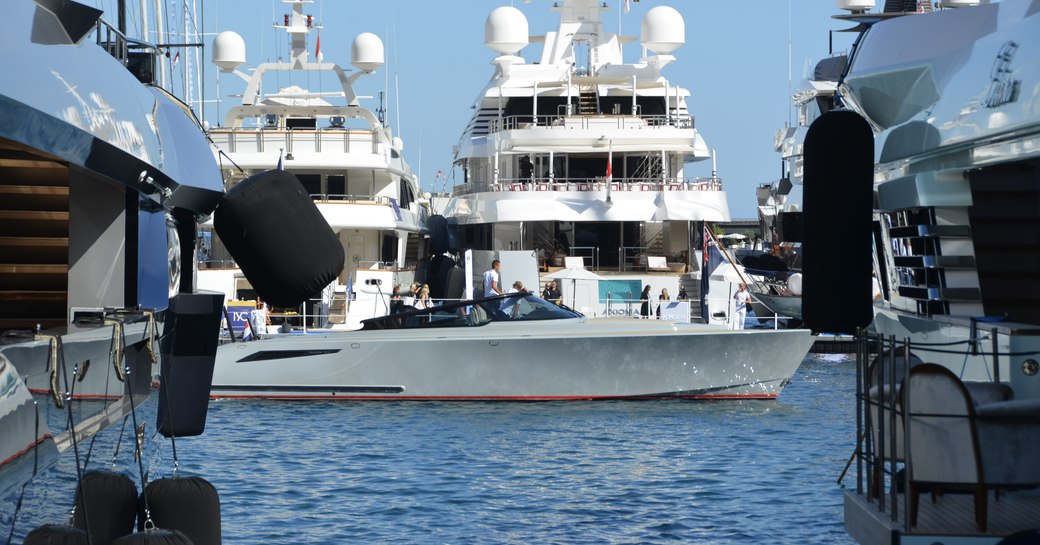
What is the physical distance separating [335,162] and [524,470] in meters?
20.1

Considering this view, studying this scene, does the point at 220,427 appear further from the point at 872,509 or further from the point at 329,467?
the point at 872,509

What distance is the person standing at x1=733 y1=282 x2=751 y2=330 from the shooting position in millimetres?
28359

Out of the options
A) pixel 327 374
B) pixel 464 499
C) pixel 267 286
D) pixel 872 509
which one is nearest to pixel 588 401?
pixel 327 374

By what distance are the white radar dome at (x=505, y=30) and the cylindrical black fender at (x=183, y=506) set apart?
33540 mm

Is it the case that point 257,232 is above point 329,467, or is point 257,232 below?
above

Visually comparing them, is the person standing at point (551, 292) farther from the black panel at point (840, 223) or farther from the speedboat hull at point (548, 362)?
the black panel at point (840, 223)

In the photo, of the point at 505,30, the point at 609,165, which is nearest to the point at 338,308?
the point at 609,165

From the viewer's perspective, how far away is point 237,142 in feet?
113

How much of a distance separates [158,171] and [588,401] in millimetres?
14164

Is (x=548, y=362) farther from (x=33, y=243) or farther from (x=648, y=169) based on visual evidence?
(x=648, y=169)

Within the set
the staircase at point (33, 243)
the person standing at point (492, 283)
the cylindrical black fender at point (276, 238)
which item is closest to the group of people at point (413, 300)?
the person standing at point (492, 283)

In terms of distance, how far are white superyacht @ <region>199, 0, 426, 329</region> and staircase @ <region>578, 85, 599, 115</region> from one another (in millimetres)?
5194

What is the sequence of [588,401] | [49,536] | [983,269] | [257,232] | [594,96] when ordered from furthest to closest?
[594,96] → [588,401] → [257,232] → [983,269] → [49,536]

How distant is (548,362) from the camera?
21.0m
